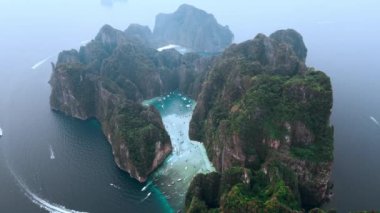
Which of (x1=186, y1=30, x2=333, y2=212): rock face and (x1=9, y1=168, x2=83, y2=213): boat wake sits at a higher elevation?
(x1=186, y1=30, x2=333, y2=212): rock face

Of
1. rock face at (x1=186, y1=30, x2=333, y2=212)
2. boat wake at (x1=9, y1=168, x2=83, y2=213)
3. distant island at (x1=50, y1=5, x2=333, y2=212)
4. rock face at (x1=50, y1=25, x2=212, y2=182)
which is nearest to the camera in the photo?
rock face at (x1=186, y1=30, x2=333, y2=212)

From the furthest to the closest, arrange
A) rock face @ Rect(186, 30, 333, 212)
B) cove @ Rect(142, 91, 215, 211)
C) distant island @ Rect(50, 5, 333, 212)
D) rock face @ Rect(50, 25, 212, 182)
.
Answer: rock face @ Rect(50, 25, 212, 182) → cove @ Rect(142, 91, 215, 211) → distant island @ Rect(50, 5, 333, 212) → rock face @ Rect(186, 30, 333, 212)

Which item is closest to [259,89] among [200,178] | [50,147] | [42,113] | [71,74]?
[200,178]

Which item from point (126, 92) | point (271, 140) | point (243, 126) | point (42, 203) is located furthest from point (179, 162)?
point (126, 92)

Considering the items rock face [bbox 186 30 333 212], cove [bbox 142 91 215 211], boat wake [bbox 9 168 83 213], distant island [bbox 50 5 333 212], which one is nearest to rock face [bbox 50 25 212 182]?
distant island [bbox 50 5 333 212]

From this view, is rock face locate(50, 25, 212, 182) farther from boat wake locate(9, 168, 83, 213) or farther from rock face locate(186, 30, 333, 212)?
boat wake locate(9, 168, 83, 213)

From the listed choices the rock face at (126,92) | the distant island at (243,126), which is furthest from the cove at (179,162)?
the rock face at (126,92)

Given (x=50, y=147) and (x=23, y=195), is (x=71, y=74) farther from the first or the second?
(x=23, y=195)
